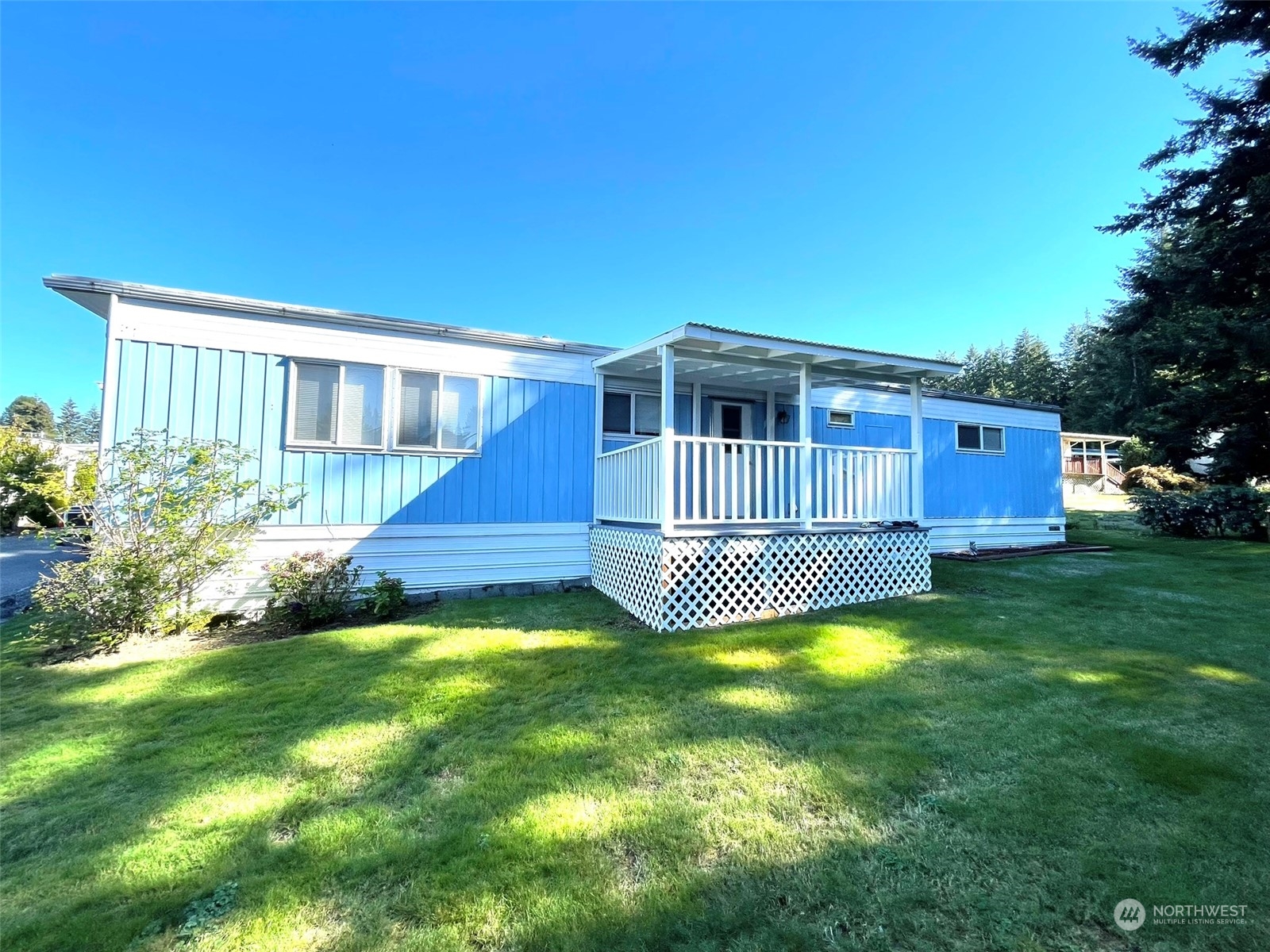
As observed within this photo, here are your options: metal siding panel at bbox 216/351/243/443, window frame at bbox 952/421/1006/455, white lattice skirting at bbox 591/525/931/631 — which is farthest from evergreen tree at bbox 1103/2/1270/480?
metal siding panel at bbox 216/351/243/443

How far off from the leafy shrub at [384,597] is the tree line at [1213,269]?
16.7 metres

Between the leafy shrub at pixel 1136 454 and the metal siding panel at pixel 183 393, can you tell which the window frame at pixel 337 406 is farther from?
the leafy shrub at pixel 1136 454

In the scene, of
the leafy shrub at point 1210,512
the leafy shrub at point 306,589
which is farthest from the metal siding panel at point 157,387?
the leafy shrub at point 1210,512

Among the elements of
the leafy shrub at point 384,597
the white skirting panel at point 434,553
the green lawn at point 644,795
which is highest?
the white skirting panel at point 434,553

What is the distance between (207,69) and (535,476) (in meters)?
9.90

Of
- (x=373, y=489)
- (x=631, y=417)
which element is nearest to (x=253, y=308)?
(x=373, y=489)

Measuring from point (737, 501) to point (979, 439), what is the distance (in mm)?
7903

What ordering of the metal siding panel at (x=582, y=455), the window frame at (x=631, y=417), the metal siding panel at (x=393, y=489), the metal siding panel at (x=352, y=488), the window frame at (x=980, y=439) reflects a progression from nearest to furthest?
the metal siding panel at (x=352, y=488) < the metal siding panel at (x=393, y=489) < the metal siding panel at (x=582, y=455) < the window frame at (x=631, y=417) < the window frame at (x=980, y=439)

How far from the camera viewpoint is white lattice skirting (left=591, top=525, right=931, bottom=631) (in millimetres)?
5863

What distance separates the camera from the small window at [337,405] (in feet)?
21.5

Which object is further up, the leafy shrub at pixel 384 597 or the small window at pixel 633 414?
the small window at pixel 633 414

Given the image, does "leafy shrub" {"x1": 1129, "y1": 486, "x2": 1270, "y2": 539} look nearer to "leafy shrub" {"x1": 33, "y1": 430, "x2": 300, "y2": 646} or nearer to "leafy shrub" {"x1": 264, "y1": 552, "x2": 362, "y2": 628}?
"leafy shrub" {"x1": 264, "y1": 552, "x2": 362, "y2": 628}

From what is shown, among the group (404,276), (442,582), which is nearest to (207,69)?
(404,276)

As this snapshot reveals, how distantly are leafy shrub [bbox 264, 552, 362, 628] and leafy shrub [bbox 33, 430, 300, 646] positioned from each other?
53 centimetres
